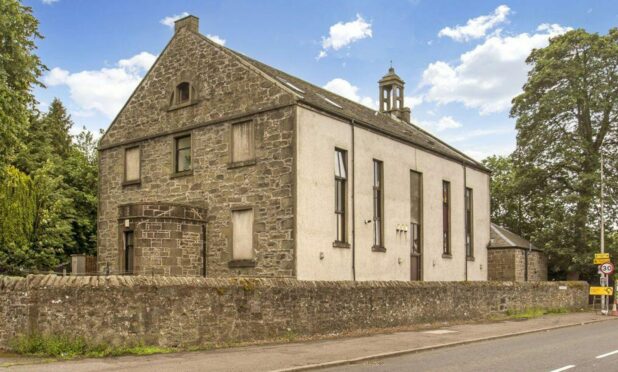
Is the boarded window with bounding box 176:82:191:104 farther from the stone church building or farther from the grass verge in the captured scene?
the grass verge

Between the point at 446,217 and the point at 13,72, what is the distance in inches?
844

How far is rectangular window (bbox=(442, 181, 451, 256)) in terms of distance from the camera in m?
32.5

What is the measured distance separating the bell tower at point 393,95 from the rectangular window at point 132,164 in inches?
709

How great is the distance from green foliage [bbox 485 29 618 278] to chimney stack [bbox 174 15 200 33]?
2480cm

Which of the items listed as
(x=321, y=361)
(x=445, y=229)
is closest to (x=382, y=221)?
(x=445, y=229)

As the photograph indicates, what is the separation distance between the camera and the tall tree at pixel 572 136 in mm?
40125

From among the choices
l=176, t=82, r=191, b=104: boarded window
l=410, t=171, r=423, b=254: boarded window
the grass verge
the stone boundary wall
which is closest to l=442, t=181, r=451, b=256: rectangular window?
l=410, t=171, r=423, b=254: boarded window

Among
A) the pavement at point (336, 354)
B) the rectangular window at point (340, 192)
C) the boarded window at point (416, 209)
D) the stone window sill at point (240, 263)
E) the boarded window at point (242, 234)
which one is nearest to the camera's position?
the pavement at point (336, 354)

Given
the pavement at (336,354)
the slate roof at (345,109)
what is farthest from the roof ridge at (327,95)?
Answer: the pavement at (336,354)

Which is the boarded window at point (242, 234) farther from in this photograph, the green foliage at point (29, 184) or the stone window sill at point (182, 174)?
the green foliage at point (29, 184)

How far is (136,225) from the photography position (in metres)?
22.8

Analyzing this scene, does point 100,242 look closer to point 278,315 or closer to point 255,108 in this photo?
point 255,108

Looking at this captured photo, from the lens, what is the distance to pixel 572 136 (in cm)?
4191

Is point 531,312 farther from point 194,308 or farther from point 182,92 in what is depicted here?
point 194,308
